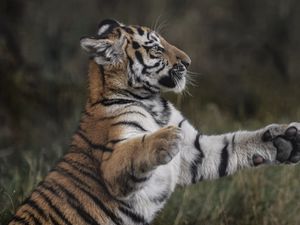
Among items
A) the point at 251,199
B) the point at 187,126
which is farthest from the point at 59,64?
the point at 187,126

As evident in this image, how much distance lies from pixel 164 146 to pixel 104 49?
83 centimetres

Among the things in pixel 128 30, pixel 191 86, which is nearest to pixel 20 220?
pixel 128 30

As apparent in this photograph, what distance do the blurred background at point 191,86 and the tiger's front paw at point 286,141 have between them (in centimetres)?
101

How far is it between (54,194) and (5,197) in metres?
0.96

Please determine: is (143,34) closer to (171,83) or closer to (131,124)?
(171,83)

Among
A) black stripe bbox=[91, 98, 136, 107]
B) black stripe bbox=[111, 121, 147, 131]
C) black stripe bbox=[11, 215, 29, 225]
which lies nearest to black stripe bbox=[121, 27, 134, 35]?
black stripe bbox=[91, 98, 136, 107]

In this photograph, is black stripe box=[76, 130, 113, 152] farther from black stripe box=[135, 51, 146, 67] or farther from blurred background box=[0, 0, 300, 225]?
blurred background box=[0, 0, 300, 225]

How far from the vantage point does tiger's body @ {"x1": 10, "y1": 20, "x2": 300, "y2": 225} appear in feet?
15.5

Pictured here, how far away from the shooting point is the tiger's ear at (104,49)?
496cm

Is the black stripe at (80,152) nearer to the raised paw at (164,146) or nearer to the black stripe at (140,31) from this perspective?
the raised paw at (164,146)

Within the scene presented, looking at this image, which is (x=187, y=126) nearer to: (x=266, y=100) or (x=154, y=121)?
(x=154, y=121)

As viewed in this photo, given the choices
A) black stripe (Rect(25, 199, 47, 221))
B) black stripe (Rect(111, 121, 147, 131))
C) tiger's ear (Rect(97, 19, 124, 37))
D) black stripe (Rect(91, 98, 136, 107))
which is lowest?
black stripe (Rect(25, 199, 47, 221))

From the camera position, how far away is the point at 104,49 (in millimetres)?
4996

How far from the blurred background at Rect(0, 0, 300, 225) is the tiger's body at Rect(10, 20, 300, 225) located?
0.71 m
